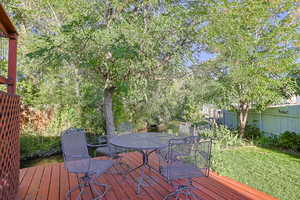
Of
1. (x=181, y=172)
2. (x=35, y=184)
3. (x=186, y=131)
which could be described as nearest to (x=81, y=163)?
(x=35, y=184)

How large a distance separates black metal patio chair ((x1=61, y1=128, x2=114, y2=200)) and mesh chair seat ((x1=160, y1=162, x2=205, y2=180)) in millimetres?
768

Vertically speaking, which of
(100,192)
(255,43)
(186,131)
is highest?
(255,43)

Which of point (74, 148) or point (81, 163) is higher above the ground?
point (74, 148)

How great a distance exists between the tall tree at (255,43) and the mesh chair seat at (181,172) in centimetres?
364

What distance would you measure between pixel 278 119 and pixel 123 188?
5664 mm

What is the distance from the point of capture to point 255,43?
521 centimetres

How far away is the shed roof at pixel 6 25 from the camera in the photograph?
79.5 inches

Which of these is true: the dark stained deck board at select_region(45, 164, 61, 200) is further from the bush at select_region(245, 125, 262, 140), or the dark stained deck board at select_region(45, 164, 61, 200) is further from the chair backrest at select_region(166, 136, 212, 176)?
the bush at select_region(245, 125, 262, 140)

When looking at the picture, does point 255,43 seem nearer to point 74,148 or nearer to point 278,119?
point 278,119

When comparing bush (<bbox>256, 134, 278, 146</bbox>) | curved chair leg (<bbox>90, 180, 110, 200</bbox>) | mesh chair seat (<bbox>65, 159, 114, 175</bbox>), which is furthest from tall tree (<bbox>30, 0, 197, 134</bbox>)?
bush (<bbox>256, 134, 278, 146</bbox>)

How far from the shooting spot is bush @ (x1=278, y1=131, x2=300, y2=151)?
512 cm

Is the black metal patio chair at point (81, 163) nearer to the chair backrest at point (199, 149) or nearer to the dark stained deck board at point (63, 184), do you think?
the dark stained deck board at point (63, 184)

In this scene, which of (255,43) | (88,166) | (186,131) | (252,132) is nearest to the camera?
(88,166)

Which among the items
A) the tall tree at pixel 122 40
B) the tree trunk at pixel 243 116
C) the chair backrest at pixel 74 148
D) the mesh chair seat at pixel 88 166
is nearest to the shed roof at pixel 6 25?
the tall tree at pixel 122 40
